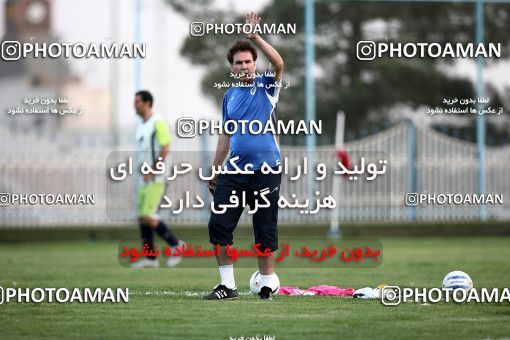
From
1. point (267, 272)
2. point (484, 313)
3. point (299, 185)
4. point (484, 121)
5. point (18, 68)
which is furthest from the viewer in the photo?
point (18, 68)

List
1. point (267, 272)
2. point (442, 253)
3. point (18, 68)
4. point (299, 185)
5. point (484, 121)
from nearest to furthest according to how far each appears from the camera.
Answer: point (267, 272) < point (442, 253) < point (299, 185) < point (484, 121) < point (18, 68)

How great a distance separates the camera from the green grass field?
318 inches

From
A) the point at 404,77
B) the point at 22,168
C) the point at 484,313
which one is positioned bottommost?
the point at 484,313

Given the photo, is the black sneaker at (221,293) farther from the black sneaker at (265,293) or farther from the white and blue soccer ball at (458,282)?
the white and blue soccer ball at (458,282)

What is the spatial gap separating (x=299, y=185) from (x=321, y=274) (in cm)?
802

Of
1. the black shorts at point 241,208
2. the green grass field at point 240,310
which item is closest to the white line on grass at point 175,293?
the green grass field at point 240,310

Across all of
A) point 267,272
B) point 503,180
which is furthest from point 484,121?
point 267,272

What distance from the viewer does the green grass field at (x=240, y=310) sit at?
26.5 ft

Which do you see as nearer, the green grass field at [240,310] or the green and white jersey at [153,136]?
the green grass field at [240,310]

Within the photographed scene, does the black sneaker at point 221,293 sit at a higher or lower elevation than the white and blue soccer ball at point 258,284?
lower

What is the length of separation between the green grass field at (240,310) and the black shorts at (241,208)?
0.52 metres

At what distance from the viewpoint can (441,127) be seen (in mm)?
24797

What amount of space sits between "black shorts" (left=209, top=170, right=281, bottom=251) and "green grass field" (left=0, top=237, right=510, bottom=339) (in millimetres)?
518

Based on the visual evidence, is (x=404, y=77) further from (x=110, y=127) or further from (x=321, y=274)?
(x=321, y=274)
